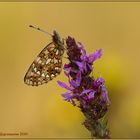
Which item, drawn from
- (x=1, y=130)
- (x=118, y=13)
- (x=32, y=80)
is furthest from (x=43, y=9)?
(x=32, y=80)

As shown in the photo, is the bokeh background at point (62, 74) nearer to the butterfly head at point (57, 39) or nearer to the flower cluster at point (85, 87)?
the butterfly head at point (57, 39)

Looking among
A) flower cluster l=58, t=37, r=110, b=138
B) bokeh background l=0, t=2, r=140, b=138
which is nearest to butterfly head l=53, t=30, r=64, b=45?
flower cluster l=58, t=37, r=110, b=138

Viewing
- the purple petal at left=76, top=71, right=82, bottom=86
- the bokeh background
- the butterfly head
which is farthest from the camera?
the bokeh background

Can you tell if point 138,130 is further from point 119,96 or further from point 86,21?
point 86,21

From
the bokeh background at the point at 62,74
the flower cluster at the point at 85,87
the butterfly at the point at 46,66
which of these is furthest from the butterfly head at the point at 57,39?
the bokeh background at the point at 62,74

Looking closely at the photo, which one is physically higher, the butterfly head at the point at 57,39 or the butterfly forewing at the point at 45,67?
the butterfly head at the point at 57,39

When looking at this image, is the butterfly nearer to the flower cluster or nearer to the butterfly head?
the butterfly head

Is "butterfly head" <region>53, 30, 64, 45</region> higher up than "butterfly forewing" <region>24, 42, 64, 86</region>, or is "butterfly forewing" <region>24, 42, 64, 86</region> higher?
"butterfly head" <region>53, 30, 64, 45</region>
